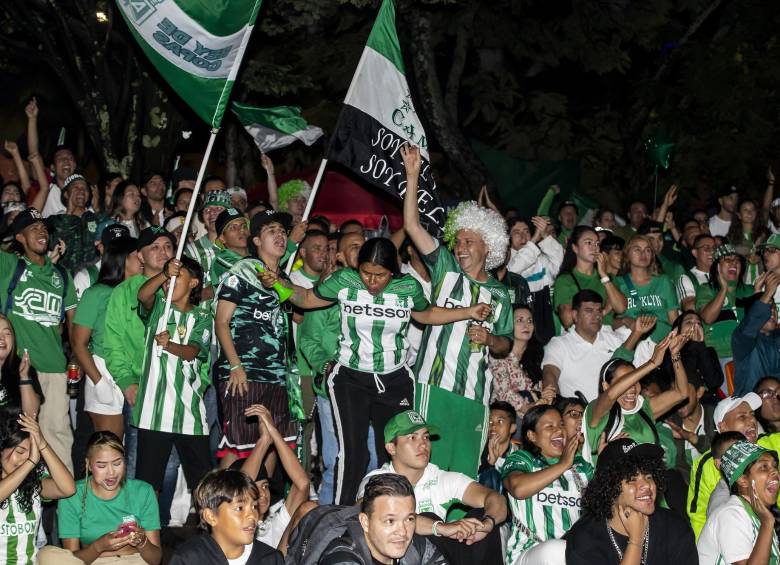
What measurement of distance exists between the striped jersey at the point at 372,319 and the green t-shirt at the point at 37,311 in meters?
2.43

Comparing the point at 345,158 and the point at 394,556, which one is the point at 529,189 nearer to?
the point at 345,158

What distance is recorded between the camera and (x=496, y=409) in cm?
973

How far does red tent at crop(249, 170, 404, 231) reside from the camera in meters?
15.4

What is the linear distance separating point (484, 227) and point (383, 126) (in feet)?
4.42

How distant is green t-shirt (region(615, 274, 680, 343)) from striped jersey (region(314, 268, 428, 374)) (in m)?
3.36

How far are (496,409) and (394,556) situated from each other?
366 cm

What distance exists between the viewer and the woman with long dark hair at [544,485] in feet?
25.8

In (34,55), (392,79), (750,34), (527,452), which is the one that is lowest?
(527,452)

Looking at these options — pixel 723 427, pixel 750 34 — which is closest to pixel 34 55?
pixel 750 34

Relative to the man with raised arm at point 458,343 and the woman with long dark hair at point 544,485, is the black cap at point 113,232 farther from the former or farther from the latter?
the woman with long dark hair at point 544,485

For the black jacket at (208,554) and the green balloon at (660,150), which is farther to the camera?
the green balloon at (660,150)

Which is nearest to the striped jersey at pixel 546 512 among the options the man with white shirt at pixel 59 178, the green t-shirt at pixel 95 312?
the green t-shirt at pixel 95 312

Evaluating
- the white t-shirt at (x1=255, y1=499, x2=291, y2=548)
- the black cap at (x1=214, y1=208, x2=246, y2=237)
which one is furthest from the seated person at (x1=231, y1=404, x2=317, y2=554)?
the black cap at (x1=214, y1=208, x2=246, y2=237)

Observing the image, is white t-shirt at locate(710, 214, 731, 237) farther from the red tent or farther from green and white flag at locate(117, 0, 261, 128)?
green and white flag at locate(117, 0, 261, 128)
